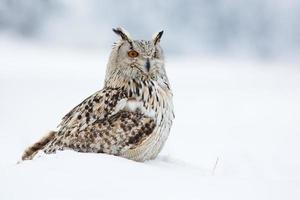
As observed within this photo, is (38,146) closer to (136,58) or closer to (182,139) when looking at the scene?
(136,58)

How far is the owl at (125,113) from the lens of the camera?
643 centimetres

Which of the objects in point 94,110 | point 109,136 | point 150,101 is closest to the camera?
point 109,136

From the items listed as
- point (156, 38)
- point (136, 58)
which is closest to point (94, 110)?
point (136, 58)

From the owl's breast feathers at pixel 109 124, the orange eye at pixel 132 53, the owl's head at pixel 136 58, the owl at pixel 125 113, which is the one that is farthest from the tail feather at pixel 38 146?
the orange eye at pixel 132 53

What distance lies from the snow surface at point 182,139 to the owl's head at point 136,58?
0.77 metres

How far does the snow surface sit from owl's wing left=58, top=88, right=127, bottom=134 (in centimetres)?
58

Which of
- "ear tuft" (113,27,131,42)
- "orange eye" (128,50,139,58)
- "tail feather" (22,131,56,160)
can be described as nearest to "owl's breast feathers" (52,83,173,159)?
"tail feather" (22,131,56,160)

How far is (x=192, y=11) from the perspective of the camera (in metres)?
34.4

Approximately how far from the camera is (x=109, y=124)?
6.49 m

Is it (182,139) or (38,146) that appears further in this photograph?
(182,139)

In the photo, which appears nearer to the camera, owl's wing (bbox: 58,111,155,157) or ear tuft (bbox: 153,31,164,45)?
owl's wing (bbox: 58,111,155,157)

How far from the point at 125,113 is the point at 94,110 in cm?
26

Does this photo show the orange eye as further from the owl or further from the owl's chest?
the owl's chest

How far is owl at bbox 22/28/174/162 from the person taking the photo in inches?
253
